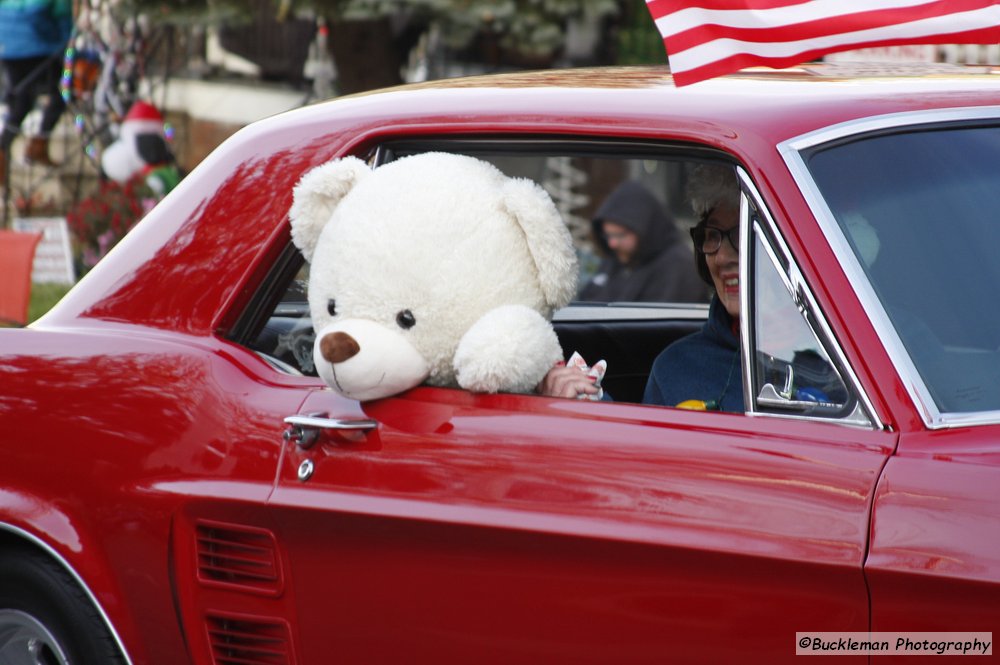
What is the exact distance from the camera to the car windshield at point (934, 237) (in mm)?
2266

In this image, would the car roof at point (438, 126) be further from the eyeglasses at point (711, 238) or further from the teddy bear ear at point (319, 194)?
the eyeglasses at point (711, 238)

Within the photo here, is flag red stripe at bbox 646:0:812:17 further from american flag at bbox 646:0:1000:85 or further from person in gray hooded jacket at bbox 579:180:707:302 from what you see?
person in gray hooded jacket at bbox 579:180:707:302

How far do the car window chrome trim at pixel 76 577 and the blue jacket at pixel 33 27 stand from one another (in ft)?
31.7

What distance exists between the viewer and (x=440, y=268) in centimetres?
269

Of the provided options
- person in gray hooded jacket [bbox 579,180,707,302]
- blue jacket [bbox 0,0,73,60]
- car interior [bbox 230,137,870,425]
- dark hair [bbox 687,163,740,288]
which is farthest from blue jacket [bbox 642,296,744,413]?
blue jacket [bbox 0,0,73,60]

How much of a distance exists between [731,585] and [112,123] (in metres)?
11.1

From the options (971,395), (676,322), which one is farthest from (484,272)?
(676,322)

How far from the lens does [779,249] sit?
2367mm

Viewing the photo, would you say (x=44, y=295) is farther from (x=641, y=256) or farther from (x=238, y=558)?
(x=238, y=558)

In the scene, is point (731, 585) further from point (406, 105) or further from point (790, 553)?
point (406, 105)

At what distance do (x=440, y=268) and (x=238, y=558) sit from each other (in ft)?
2.16


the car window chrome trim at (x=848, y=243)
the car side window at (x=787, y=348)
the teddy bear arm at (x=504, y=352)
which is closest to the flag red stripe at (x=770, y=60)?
the car window chrome trim at (x=848, y=243)

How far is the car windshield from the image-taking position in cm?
227

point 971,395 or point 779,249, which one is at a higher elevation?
point 779,249
